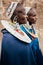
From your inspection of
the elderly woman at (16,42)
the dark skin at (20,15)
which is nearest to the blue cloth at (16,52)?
the elderly woman at (16,42)

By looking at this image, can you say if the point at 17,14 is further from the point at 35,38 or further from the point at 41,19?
the point at 41,19

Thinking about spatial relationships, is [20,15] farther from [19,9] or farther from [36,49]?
[36,49]

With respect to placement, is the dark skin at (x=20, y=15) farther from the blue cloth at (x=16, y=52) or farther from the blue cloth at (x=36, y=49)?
the blue cloth at (x=16, y=52)

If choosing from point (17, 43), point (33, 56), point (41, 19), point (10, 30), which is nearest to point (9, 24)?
point (10, 30)

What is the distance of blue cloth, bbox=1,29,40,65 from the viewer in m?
1.75

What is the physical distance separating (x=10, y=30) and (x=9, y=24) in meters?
0.06

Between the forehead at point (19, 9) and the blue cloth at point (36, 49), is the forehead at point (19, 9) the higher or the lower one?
the higher one

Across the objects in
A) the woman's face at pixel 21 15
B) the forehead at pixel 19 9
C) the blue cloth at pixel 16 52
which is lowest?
the blue cloth at pixel 16 52

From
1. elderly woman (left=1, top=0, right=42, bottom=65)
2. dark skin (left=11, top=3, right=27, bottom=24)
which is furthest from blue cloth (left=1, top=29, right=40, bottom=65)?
dark skin (left=11, top=3, right=27, bottom=24)

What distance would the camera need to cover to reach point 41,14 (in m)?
2.43

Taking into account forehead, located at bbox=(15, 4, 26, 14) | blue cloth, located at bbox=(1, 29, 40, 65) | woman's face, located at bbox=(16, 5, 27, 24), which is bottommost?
blue cloth, located at bbox=(1, 29, 40, 65)

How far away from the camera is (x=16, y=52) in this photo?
175 cm

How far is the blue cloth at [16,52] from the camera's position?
1.75 meters

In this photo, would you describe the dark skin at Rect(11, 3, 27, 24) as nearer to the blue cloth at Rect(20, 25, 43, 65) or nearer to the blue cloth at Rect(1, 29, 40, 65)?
the blue cloth at Rect(20, 25, 43, 65)
